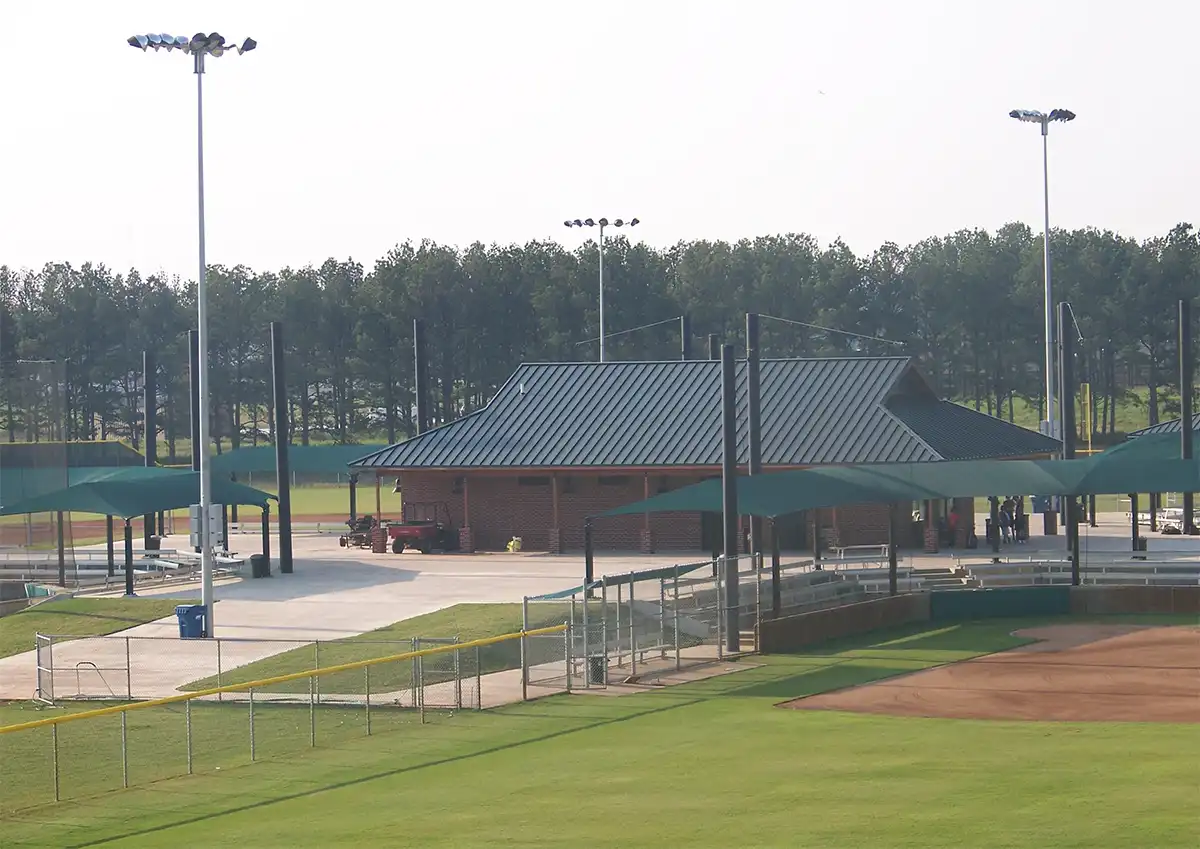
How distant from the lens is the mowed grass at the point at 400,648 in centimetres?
3178

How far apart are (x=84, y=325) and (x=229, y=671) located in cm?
9772

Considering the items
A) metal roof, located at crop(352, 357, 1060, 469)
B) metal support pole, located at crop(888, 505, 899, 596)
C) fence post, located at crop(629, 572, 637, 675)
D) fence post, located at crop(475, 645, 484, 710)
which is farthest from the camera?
metal roof, located at crop(352, 357, 1060, 469)

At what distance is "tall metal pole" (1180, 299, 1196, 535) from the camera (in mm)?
53562

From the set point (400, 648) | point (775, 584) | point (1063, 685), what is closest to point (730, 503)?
point (775, 584)

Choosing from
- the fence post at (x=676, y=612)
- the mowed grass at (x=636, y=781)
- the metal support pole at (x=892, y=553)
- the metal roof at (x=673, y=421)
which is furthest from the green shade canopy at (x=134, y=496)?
the metal support pole at (x=892, y=553)

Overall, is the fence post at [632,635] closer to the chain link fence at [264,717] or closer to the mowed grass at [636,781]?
the chain link fence at [264,717]

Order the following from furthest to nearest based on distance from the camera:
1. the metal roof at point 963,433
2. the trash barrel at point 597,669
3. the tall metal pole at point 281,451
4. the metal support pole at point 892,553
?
the metal roof at point 963,433, the tall metal pole at point 281,451, the metal support pole at point 892,553, the trash barrel at point 597,669

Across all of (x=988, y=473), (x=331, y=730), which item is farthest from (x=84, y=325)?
(x=331, y=730)

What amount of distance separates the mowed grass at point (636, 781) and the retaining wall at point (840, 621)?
5913 millimetres

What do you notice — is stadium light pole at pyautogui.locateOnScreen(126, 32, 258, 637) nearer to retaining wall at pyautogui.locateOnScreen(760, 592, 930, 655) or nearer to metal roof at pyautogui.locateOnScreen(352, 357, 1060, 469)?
retaining wall at pyautogui.locateOnScreen(760, 592, 930, 655)

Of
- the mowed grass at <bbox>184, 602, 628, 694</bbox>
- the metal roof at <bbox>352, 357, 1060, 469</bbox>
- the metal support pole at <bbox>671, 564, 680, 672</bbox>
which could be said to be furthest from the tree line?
the metal support pole at <bbox>671, 564, 680, 672</bbox>

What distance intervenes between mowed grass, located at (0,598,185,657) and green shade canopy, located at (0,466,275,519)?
260 centimetres

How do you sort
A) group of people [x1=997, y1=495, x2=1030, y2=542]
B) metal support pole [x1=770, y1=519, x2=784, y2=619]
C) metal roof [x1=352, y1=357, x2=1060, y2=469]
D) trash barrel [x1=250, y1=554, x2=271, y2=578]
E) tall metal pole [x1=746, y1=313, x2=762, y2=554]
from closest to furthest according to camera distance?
metal support pole [x1=770, y1=519, x2=784, y2=619] → tall metal pole [x1=746, y1=313, x2=762, y2=554] → trash barrel [x1=250, y1=554, x2=271, y2=578] → metal roof [x1=352, y1=357, x2=1060, y2=469] → group of people [x1=997, y1=495, x2=1030, y2=542]

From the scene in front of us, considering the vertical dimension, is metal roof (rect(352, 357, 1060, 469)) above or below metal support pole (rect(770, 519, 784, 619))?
above
